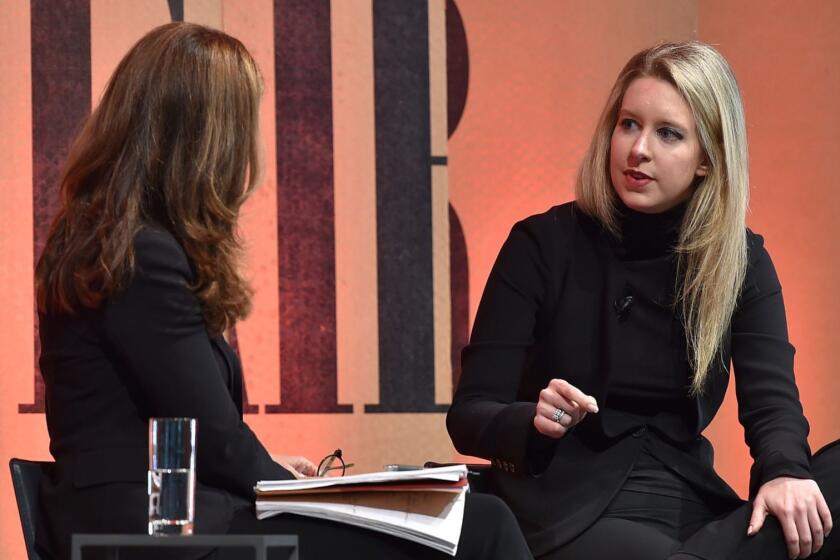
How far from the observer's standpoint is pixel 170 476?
1529 mm

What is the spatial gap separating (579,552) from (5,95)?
200cm

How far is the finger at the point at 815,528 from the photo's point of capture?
1966mm

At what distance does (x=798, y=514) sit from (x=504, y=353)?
0.58 m

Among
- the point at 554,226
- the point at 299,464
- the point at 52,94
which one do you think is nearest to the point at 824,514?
the point at 554,226

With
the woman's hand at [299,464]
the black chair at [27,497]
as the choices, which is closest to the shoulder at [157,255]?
the black chair at [27,497]

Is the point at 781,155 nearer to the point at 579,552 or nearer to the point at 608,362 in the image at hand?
the point at 608,362

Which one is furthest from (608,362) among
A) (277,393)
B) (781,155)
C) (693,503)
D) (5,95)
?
(5,95)

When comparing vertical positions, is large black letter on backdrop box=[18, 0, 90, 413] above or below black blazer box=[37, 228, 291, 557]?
above

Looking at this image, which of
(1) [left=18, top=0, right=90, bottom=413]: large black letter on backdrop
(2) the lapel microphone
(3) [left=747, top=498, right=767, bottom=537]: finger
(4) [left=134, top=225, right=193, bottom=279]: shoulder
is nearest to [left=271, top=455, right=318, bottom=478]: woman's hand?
(4) [left=134, top=225, right=193, bottom=279]: shoulder

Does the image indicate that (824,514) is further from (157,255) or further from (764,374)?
(157,255)

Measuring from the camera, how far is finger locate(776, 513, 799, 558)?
1.96 metres

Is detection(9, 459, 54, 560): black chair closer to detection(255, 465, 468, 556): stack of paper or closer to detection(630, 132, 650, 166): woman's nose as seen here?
detection(255, 465, 468, 556): stack of paper

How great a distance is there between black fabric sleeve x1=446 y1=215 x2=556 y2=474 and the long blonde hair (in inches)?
6.0

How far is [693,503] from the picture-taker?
220 centimetres
